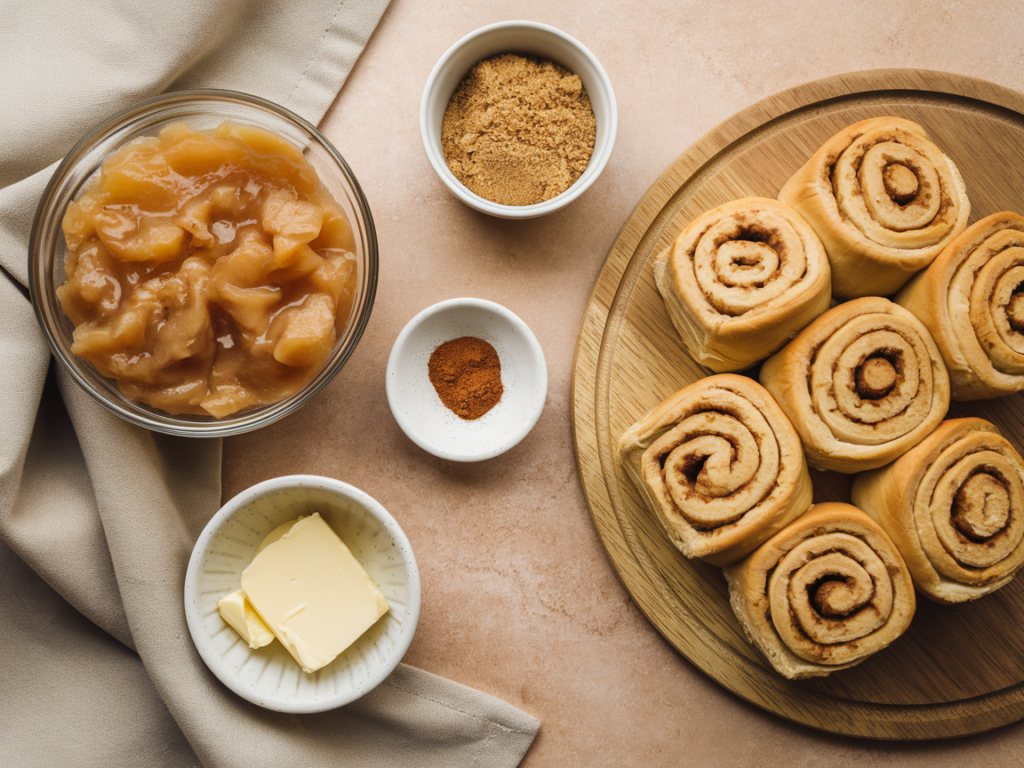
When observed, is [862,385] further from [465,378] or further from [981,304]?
[465,378]

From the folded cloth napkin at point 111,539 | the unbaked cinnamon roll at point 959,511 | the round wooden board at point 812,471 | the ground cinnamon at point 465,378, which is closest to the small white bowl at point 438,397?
the ground cinnamon at point 465,378

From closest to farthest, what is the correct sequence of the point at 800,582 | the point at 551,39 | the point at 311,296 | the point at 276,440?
the point at 311,296 < the point at 800,582 < the point at 551,39 < the point at 276,440

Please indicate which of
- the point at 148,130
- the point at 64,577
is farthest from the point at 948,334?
the point at 64,577

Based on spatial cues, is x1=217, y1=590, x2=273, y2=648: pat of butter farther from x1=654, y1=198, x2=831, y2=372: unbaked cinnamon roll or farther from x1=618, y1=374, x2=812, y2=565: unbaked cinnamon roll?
x1=654, y1=198, x2=831, y2=372: unbaked cinnamon roll

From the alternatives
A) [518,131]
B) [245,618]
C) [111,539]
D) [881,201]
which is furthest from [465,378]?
[881,201]

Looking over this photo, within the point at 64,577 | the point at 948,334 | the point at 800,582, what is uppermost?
the point at 948,334

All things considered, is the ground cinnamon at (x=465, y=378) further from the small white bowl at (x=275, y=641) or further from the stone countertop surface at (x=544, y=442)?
the small white bowl at (x=275, y=641)

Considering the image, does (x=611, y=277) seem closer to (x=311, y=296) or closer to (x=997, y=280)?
(x=311, y=296)

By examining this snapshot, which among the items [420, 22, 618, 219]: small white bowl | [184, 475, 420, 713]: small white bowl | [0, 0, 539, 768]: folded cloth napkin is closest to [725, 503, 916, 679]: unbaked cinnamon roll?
[0, 0, 539, 768]: folded cloth napkin
